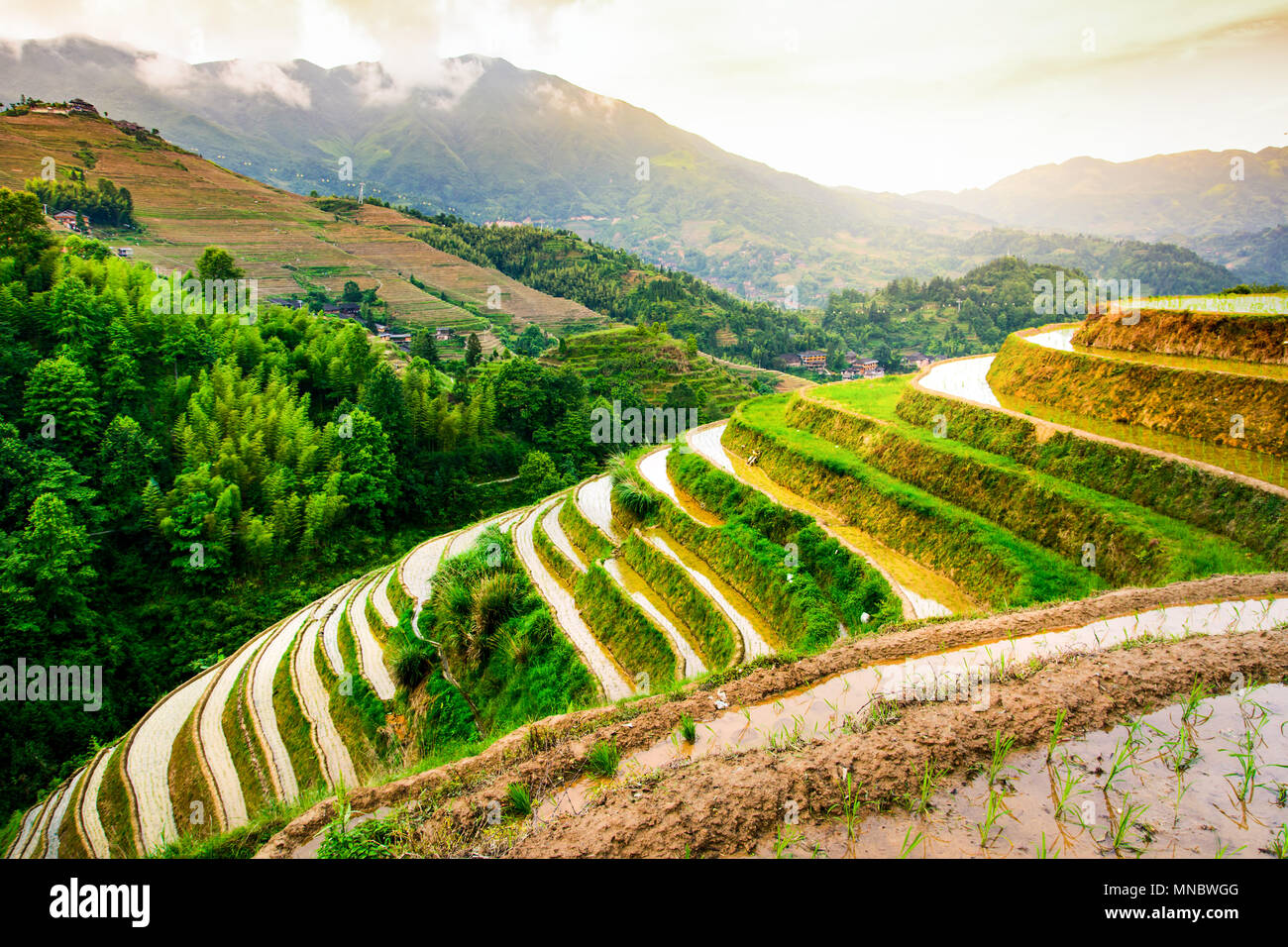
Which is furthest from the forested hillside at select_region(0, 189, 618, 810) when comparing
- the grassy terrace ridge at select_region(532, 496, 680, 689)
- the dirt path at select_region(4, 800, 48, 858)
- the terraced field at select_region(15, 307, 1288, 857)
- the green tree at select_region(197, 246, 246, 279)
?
the grassy terrace ridge at select_region(532, 496, 680, 689)

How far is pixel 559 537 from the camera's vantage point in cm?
2067

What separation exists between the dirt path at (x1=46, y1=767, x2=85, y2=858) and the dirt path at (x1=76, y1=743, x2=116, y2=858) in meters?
0.29

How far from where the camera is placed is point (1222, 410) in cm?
1238

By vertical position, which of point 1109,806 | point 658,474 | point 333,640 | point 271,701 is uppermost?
point 658,474

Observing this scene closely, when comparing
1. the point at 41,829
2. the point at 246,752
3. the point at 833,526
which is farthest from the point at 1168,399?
the point at 41,829

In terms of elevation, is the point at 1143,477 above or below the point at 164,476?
above

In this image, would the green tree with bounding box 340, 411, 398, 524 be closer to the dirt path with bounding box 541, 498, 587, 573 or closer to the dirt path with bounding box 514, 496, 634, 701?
the dirt path with bounding box 541, 498, 587, 573

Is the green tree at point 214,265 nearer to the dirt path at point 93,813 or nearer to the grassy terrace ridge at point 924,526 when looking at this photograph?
the dirt path at point 93,813

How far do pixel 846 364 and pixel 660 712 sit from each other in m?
99.6

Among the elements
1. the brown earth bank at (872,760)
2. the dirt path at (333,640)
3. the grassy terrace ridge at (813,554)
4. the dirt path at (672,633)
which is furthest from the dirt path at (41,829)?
the grassy terrace ridge at (813,554)

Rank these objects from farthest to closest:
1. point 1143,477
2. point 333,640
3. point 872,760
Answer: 1. point 333,640
2. point 1143,477
3. point 872,760

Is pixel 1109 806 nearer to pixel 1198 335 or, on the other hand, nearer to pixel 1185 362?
pixel 1185 362
